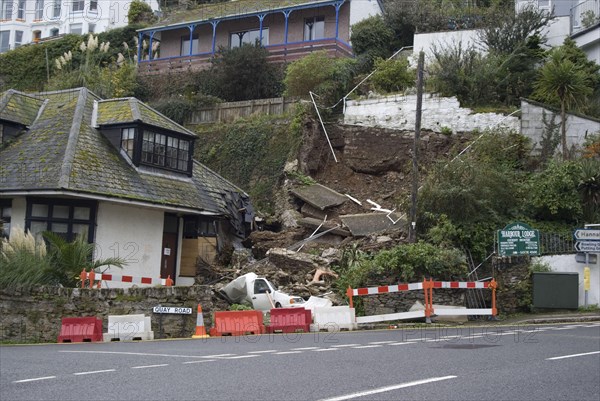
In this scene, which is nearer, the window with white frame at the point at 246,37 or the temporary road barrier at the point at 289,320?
the temporary road barrier at the point at 289,320

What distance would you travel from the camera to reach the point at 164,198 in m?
27.0

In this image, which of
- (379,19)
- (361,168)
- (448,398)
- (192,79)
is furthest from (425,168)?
(448,398)

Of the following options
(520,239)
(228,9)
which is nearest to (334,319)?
(520,239)

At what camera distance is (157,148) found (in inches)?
1128

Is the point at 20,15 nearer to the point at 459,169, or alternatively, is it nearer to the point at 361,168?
the point at 361,168

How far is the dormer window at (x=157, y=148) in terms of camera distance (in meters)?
27.7

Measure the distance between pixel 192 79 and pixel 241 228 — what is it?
15432 millimetres

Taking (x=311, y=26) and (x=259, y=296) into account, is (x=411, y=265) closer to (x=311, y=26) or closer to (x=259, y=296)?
(x=259, y=296)

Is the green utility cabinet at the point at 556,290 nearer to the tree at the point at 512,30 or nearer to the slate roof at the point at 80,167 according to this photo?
the slate roof at the point at 80,167

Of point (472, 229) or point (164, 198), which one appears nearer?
point (472, 229)

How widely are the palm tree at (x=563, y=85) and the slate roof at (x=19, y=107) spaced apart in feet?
64.5

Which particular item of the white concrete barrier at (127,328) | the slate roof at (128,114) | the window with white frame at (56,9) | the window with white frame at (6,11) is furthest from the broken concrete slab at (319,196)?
the window with white frame at (6,11)

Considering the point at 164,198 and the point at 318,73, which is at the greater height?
the point at 318,73

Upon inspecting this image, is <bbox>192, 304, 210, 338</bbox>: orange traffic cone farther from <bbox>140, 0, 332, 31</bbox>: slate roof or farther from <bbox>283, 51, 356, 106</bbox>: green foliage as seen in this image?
<bbox>140, 0, 332, 31</bbox>: slate roof
